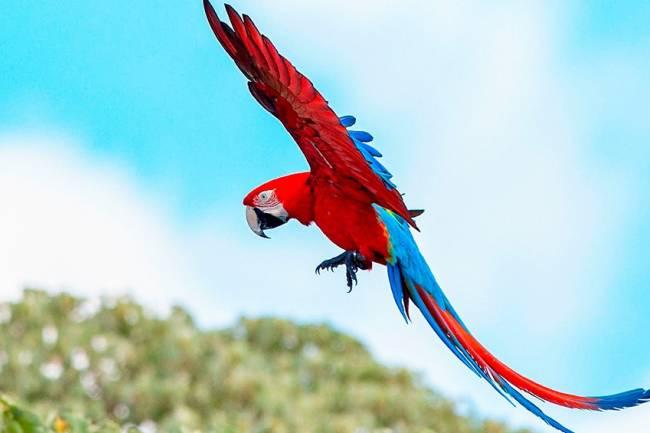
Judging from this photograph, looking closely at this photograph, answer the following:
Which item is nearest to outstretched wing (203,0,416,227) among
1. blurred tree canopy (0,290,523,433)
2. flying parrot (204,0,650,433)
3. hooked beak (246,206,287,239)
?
flying parrot (204,0,650,433)

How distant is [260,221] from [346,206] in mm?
122

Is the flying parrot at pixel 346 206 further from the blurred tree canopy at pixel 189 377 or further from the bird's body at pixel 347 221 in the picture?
the blurred tree canopy at pixel 189 377

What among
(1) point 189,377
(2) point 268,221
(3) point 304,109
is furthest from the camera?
(1) point 189,377

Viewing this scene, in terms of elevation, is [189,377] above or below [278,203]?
above

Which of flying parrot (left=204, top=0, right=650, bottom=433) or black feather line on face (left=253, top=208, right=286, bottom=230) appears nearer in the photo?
flying parrot (left=204, top=0, right=650, bottom=433)

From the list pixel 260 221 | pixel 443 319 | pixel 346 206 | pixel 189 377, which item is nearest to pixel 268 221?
pixel 260 221

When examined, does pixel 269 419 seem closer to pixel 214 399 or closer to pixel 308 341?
pixel 214 399

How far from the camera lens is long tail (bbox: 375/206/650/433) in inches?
50.9

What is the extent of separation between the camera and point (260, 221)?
135cm

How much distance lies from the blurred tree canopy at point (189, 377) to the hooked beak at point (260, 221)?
2509 mm

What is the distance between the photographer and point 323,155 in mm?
1272

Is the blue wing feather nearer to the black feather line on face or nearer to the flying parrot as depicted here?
the flying parrot

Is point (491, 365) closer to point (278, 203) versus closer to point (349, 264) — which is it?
point (349, 264)

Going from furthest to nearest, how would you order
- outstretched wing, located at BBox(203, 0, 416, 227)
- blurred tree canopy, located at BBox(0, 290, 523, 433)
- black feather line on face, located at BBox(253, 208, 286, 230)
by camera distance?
1. blurred tree canopy, located at BBox(0, 290, 523, 433)
2. black feather line on face, located at BBox(253, 208, 286, 230)
3. outstretched wing, located at BBox(203, 0, 416, 227)
